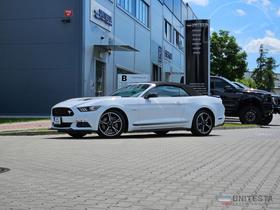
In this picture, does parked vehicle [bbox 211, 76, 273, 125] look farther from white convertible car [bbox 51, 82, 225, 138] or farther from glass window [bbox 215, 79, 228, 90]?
white convertible car [bbox 51, 82, 225, 138]

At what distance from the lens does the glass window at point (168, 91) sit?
15494 mm

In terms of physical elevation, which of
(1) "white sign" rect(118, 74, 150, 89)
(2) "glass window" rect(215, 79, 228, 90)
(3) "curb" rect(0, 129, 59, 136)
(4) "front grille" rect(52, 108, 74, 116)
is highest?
(1) "white sign" rect(118, 74, 150, 89)

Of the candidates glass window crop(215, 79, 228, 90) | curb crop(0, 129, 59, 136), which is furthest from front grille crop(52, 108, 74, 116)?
glass window crop(215, 79, 228, 90)

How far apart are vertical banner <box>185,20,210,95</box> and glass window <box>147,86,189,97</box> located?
28.6 ft

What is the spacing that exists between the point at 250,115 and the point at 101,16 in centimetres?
1168

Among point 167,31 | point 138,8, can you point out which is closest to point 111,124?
point 138,8

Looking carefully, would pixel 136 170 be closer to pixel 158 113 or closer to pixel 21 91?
pixel 158 113

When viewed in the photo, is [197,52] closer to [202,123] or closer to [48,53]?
[48,53]

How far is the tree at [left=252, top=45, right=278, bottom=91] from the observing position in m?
127

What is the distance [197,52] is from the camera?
25.1 meters

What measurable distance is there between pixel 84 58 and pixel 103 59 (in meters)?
3.60

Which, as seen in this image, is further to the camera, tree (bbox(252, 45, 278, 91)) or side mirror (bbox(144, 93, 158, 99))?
tree (bbox(252, 45, 278, 91))

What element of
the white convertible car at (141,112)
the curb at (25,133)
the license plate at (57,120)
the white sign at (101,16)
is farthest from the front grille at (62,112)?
the white sign at (101,16)

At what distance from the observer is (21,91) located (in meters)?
29.4
